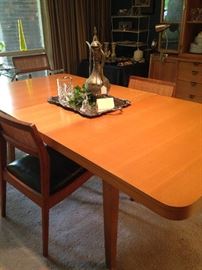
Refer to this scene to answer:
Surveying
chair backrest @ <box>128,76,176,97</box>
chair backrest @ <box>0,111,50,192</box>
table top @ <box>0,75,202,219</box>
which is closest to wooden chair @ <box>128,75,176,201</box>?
chair backrest @ <box>128,76,176,97</box>

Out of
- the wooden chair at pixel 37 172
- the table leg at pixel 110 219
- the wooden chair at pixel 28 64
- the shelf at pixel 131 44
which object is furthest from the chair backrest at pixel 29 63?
the table leg at pixel 110 219

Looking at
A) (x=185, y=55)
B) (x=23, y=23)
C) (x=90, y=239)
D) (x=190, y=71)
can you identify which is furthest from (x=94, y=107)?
(x=23, y=23)

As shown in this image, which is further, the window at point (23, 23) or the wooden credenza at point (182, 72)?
the window at point (23, 23)

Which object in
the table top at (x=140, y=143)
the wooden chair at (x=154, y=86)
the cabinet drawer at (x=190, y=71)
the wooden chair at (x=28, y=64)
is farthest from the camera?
the cabinet drawer at (x=190, y=71)

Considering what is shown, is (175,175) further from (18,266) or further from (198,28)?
(198,28)

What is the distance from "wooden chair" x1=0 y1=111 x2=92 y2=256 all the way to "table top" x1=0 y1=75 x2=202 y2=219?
10cm

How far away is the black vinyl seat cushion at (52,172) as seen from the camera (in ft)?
4.26

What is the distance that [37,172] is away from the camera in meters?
1.35

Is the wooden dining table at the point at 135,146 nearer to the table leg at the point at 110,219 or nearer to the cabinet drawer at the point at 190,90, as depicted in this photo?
the table leg at the point at 110,219

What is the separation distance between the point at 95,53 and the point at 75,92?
26cm

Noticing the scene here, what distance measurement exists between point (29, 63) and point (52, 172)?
Result: 5.34ft

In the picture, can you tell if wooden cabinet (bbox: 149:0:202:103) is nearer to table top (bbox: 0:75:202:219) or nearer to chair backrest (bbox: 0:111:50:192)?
table top (bbox: 0:75:202:219)

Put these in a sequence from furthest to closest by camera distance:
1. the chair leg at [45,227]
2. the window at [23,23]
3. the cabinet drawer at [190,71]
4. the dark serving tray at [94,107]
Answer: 1. the window at [23,23]
2. the cabinet drawer at [190,71]
3. the dark serving tray at [94,107]
4. the chair leg at [45,227]

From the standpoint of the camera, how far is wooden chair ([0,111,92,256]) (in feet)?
3.70
